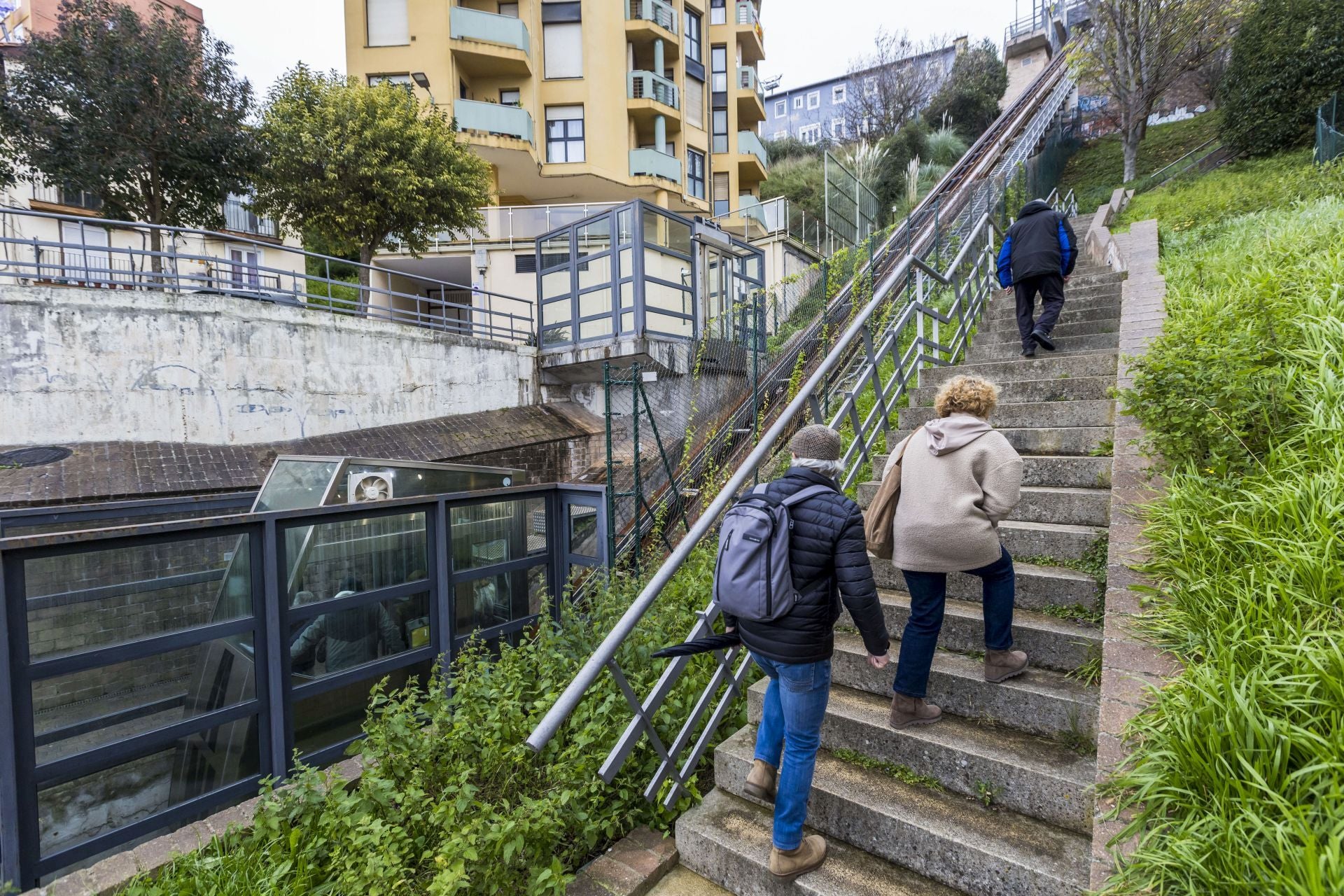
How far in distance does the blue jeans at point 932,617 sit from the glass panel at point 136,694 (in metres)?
3.94

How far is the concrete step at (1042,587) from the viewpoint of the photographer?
3.04m

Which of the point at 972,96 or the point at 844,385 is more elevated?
the point at 972,96

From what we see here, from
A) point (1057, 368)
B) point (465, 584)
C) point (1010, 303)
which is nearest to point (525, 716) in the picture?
point (465, 584)

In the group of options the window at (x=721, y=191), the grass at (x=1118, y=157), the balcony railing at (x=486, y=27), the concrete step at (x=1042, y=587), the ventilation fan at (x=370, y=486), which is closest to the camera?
the concrete step at (x=1042, y=587)

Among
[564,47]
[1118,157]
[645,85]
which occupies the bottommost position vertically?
[1118,157]

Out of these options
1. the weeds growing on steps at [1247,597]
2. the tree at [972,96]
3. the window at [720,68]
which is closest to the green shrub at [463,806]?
the weeds growing on steps at [1247,597]

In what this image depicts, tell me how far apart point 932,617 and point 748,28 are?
1226 inches

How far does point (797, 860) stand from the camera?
238 cm

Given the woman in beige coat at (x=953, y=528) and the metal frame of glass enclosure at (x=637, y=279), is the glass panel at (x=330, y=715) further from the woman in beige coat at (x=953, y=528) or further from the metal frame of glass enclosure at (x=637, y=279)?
the metal frame of glass enclosure at (x=637, y=279)

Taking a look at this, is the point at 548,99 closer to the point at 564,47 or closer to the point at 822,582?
the point at 564,47

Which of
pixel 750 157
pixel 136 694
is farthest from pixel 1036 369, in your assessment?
pixel 750 157

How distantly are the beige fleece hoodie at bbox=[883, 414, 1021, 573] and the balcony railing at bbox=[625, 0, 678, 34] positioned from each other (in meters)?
23.4

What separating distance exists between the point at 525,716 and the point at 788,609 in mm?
1714

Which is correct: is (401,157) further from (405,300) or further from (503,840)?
(503,840)
